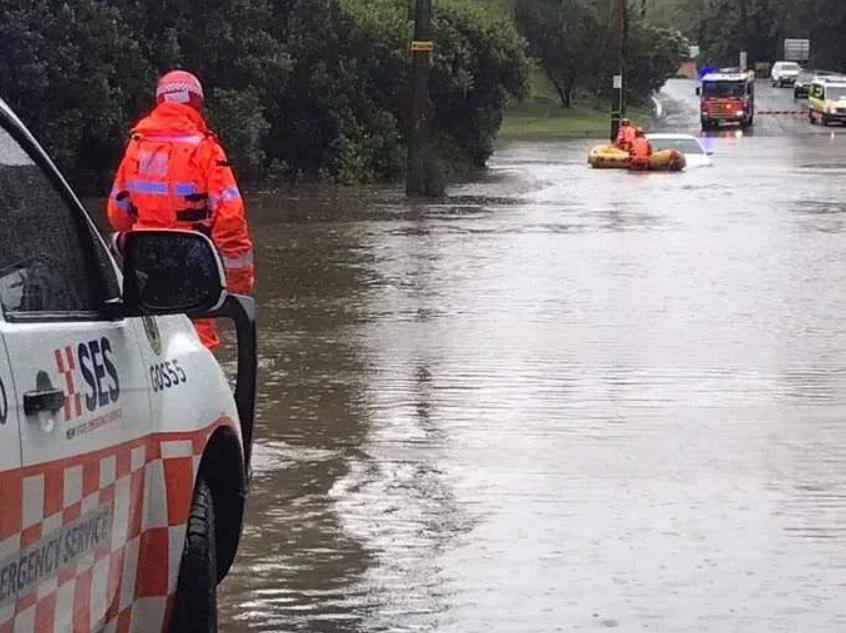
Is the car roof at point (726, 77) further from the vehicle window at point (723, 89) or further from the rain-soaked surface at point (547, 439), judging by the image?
A: the rain-soaked surface at point (547, 439)

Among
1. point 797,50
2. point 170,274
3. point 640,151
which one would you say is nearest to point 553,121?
point 640,151

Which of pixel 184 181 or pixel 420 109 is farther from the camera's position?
pixel 420 109

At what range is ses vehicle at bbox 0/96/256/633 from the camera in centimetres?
356

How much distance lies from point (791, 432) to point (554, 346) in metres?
3.35

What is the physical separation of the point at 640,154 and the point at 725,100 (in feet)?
107

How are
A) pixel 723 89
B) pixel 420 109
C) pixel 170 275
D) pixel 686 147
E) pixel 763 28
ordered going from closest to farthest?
pixel 170 275
pixel 420 109
pixel 686 147
pixel 723 89
pixel 763 28

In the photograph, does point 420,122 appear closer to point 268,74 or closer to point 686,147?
point 268,74

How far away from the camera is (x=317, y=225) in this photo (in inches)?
928

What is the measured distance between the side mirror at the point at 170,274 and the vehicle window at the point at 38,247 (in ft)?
0.39

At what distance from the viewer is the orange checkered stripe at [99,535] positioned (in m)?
3.48

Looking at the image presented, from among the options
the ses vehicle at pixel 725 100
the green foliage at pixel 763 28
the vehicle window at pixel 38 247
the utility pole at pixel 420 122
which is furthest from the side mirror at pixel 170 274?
the green foliage at pixel 763 28

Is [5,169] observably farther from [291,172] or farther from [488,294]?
[291,172]

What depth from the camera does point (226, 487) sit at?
5.37m

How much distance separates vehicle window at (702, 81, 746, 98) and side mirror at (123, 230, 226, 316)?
65870 mm
